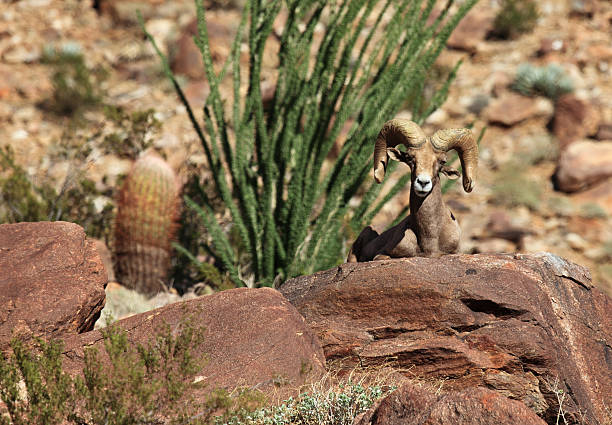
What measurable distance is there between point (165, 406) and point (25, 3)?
1599 centimetres

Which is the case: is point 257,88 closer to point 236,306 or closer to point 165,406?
point 236,306

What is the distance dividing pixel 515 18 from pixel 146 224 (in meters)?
11.3

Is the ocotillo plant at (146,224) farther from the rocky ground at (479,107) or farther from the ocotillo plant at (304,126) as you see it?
the rocky ground at (479,107)

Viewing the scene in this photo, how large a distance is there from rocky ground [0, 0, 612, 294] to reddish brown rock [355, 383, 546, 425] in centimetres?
659

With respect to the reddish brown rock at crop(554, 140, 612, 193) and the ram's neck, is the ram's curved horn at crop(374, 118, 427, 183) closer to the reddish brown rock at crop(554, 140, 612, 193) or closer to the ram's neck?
the ram's neck

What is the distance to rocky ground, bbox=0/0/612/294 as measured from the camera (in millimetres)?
11492

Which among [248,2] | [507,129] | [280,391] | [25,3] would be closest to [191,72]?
[25,3]

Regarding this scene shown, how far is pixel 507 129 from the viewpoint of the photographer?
13.8 metres

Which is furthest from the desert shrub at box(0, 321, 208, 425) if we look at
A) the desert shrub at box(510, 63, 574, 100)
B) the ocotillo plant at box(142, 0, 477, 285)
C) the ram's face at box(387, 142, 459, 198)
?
the desert shrub at box(510, 63, 574, 100)

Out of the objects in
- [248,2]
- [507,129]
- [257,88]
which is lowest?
[507,129]

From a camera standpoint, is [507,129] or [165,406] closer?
[165,406]

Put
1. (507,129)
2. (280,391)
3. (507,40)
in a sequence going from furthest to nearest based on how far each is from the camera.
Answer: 1. (507,40)
2. (507,129)
3. (280,391)

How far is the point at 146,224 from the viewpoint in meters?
7.75

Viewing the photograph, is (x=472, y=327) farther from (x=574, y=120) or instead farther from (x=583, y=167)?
(x=574, y=120)
